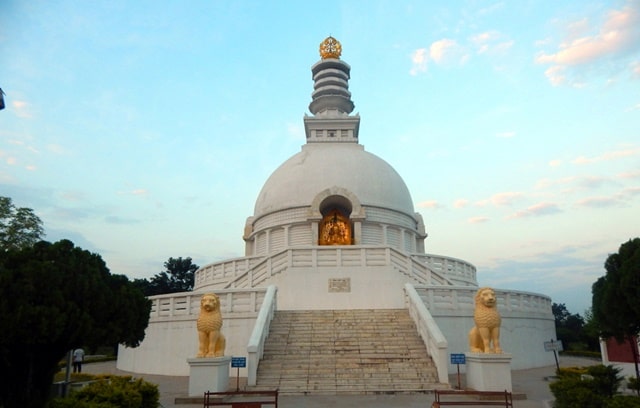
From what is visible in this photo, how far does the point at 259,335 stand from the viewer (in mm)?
13992

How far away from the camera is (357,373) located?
1319 centimetres

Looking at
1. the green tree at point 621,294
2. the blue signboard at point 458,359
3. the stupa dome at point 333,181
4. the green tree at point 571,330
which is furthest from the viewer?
the green tree at point 571,330

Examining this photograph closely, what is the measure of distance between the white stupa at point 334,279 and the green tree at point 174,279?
2090 cm

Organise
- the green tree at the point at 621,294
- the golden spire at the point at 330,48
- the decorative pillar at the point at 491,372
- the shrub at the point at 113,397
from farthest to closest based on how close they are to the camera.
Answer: the golden spire at the point at 330,48 < the decorative pillar at the point at 491,372 < the green tree at the point at 621,294 < the shrub at the point at 113,397

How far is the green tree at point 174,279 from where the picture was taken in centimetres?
4820

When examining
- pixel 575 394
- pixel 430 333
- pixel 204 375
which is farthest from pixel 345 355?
pixel 575 394

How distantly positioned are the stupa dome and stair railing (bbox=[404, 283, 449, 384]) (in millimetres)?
12839

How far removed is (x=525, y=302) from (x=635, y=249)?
11.2 metres

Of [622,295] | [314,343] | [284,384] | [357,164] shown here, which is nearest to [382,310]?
[314,343]

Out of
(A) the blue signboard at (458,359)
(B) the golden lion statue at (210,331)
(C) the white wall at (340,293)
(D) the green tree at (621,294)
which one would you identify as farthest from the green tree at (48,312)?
(C) the white wall at (340,293)

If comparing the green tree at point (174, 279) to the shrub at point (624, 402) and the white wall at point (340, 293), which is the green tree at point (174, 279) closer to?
the white wall at point (340, 293)

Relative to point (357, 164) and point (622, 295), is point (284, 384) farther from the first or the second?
point (357, 164)

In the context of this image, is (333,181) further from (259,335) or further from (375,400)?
(375,400)

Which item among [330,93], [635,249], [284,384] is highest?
[330,93]
